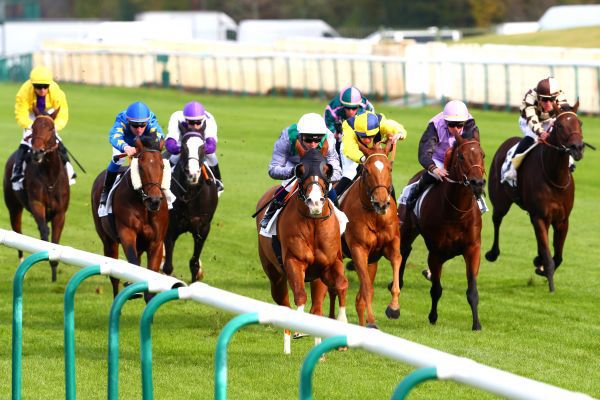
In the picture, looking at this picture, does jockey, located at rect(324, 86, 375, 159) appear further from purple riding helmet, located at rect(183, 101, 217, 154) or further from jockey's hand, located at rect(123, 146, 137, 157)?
jockey's hand, located at rect(123, 146, 137, 157)

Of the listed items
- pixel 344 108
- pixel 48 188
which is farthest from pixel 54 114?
pixel 344 108

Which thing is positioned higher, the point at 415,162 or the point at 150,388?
the point at 150,388

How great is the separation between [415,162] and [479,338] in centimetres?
1356

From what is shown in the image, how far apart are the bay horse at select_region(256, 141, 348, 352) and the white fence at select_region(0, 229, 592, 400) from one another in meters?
3.07

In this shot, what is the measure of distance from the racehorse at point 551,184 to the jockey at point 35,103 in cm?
461

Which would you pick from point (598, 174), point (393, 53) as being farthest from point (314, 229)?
point (393, 53)

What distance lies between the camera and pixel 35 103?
13.8 meters

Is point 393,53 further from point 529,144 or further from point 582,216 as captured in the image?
point 529,144

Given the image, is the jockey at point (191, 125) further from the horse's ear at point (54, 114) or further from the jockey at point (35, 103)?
the jockey at point (35, 103)

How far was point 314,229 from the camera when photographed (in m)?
9.19

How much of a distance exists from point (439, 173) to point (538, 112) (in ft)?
9.27

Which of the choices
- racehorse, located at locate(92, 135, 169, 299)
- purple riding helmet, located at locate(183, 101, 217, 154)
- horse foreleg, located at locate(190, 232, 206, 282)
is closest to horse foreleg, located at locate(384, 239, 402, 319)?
racehorse, located at locate(92, 135, 169, 299)

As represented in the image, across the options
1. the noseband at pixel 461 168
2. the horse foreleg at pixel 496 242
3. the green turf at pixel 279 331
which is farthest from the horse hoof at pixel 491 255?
the noseband at pixel 461 168

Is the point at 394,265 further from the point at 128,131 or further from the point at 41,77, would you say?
the point at 41,77
